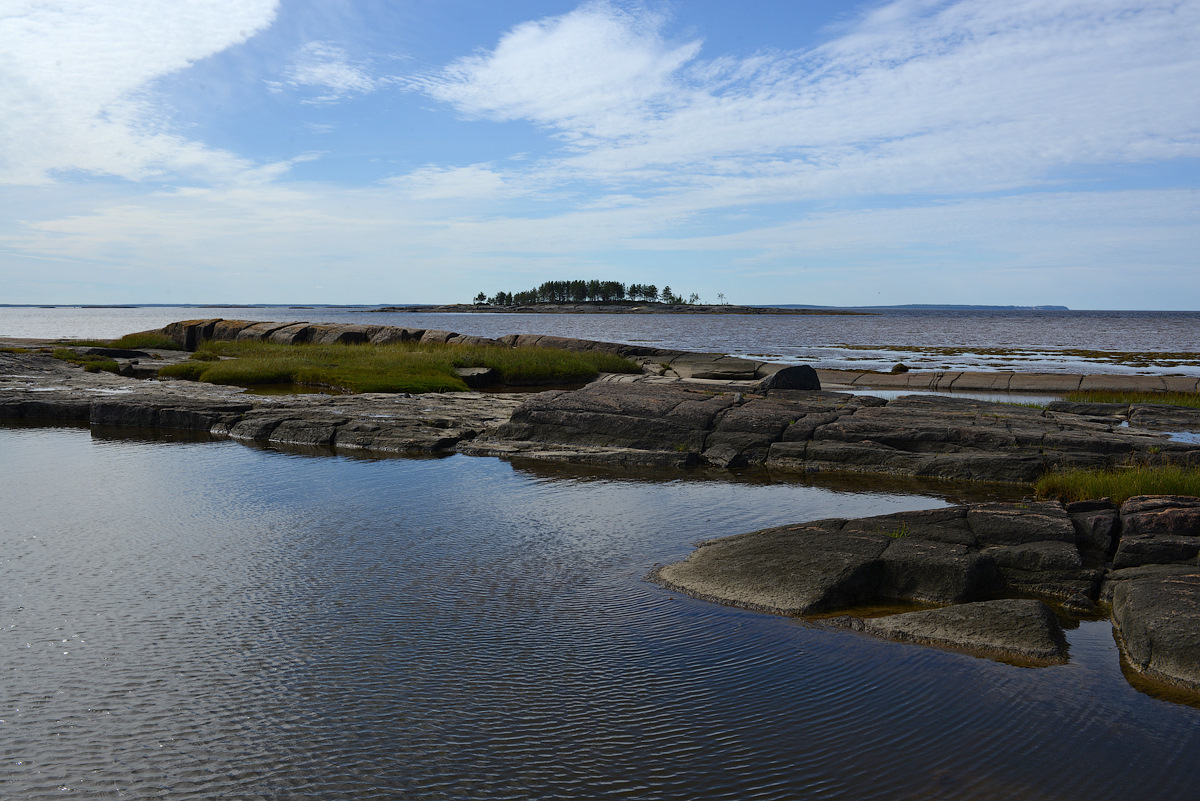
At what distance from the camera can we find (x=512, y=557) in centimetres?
963

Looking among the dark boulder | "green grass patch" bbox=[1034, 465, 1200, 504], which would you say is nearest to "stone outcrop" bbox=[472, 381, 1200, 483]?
"green grass patch" bbox=[1034, 465, 1200, 504]

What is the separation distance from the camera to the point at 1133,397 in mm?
29641

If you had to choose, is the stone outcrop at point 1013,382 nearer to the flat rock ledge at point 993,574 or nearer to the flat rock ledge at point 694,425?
the flat rock ledge at point 694,425

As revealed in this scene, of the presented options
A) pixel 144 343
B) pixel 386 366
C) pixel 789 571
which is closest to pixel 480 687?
pixel 789 571

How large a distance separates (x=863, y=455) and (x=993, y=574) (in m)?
7.35

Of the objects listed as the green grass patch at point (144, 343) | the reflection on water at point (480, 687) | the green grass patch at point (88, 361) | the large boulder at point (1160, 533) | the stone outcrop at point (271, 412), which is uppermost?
the green grass patch at point (144, 343)

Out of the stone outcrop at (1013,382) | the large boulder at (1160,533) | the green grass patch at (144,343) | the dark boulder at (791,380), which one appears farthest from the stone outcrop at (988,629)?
the green grass patch at (144,343)

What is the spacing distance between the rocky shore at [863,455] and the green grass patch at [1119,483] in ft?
4.26

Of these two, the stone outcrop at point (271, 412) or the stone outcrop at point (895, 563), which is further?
the stone outcrop at point (271, 412)

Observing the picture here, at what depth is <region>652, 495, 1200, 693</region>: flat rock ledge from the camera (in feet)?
23.2

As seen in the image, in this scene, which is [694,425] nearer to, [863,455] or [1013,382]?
[863,455]

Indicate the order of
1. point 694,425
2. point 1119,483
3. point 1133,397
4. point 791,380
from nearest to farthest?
point 1119,483 → point 694,425 → point 791,380 → point 1133,397

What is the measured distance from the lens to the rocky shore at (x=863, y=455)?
7.58 meters

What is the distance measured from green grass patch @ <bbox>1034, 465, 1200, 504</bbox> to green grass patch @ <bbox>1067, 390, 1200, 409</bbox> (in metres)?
17.2
